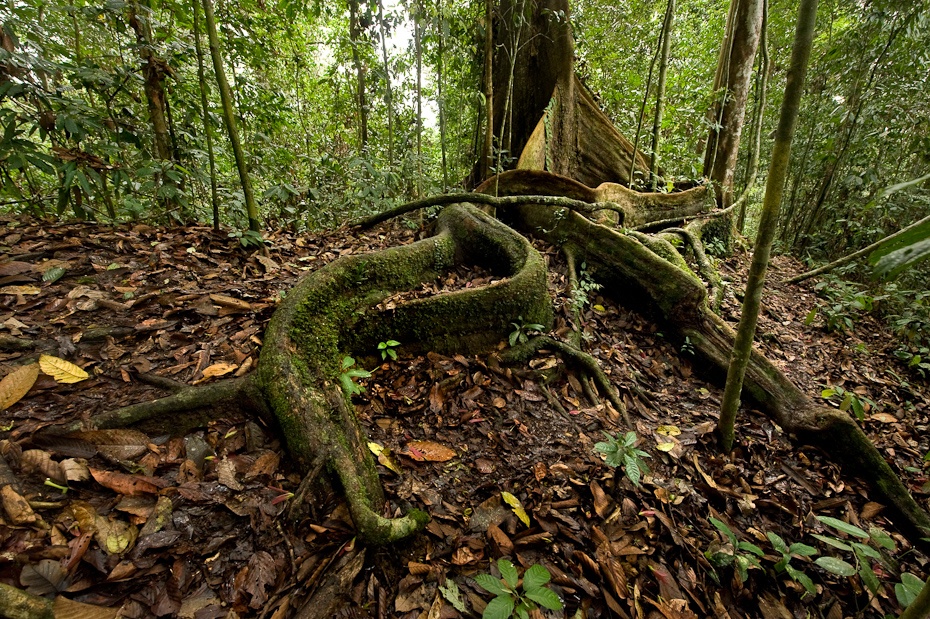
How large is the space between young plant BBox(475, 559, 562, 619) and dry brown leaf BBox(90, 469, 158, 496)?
5.46 feet

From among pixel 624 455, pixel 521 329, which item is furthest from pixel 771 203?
pixel 521 329

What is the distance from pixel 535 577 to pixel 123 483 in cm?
203

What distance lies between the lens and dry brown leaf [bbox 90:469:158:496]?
184 centimetres

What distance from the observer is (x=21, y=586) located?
1474mm

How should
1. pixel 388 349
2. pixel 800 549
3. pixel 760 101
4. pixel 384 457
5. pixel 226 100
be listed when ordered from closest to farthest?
pixel 800 549 < pixel 384 457 < pixel 388 349 < pixel 226 100 < pixel 760 101

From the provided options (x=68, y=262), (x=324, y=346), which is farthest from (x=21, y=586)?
(x=68, y=262)

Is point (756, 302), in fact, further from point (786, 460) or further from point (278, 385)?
point (278, 385)

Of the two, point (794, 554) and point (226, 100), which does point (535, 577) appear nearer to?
point (794, 554)

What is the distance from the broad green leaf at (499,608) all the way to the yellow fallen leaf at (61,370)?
2539 mm

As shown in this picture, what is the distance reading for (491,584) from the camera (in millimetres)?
1902

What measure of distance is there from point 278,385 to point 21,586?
1.19 metres

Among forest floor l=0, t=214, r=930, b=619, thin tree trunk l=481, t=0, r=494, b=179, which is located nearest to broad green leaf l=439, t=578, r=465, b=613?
forest floor l=0, t=214, r=930, b=619

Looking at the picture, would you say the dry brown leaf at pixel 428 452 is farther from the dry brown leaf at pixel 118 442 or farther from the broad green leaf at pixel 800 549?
the broad green leaf at pixel 800 549

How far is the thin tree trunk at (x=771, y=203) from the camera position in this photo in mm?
2072
